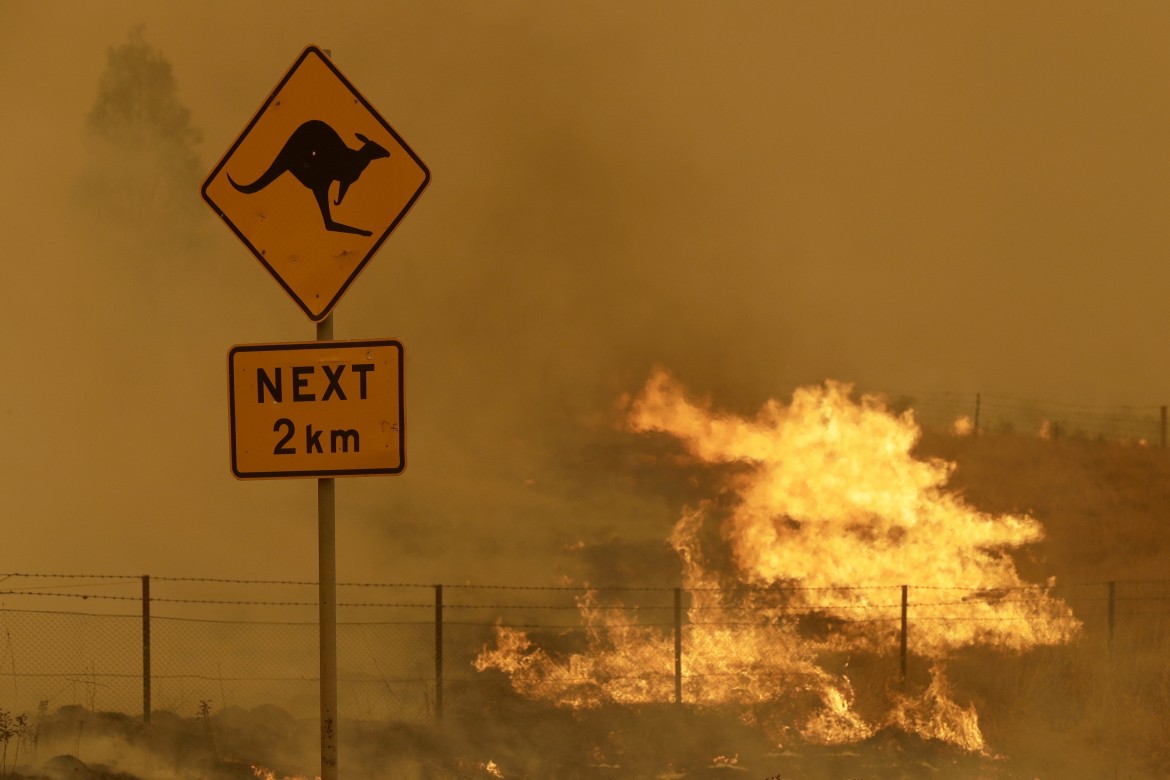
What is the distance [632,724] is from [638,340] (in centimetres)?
773

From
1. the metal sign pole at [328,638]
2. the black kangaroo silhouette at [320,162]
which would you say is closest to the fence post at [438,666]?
the metal sign pole at [328,638]

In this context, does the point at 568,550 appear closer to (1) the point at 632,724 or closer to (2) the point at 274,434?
(1) the point at 632,724

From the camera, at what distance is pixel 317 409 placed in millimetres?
4871

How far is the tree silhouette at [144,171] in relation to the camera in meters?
18.5

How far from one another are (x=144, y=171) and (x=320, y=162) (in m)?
15.2

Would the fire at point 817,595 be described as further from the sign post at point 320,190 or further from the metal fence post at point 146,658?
the sign post at point 320,190

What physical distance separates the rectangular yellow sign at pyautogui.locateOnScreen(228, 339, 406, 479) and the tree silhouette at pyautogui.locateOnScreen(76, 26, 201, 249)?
14.8 metres

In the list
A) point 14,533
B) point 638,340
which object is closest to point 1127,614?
point 638,340

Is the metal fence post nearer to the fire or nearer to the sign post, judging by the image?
the fire

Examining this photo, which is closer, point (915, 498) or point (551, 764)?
point (551, 764)

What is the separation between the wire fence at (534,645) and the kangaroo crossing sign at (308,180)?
24.4 feet

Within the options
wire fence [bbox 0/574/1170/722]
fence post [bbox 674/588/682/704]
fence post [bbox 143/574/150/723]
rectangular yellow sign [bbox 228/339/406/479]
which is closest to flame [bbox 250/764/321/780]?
fence post [bbox 143/574/150/723]

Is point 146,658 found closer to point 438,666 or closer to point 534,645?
point 438,666

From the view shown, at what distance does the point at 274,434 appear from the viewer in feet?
16.1
